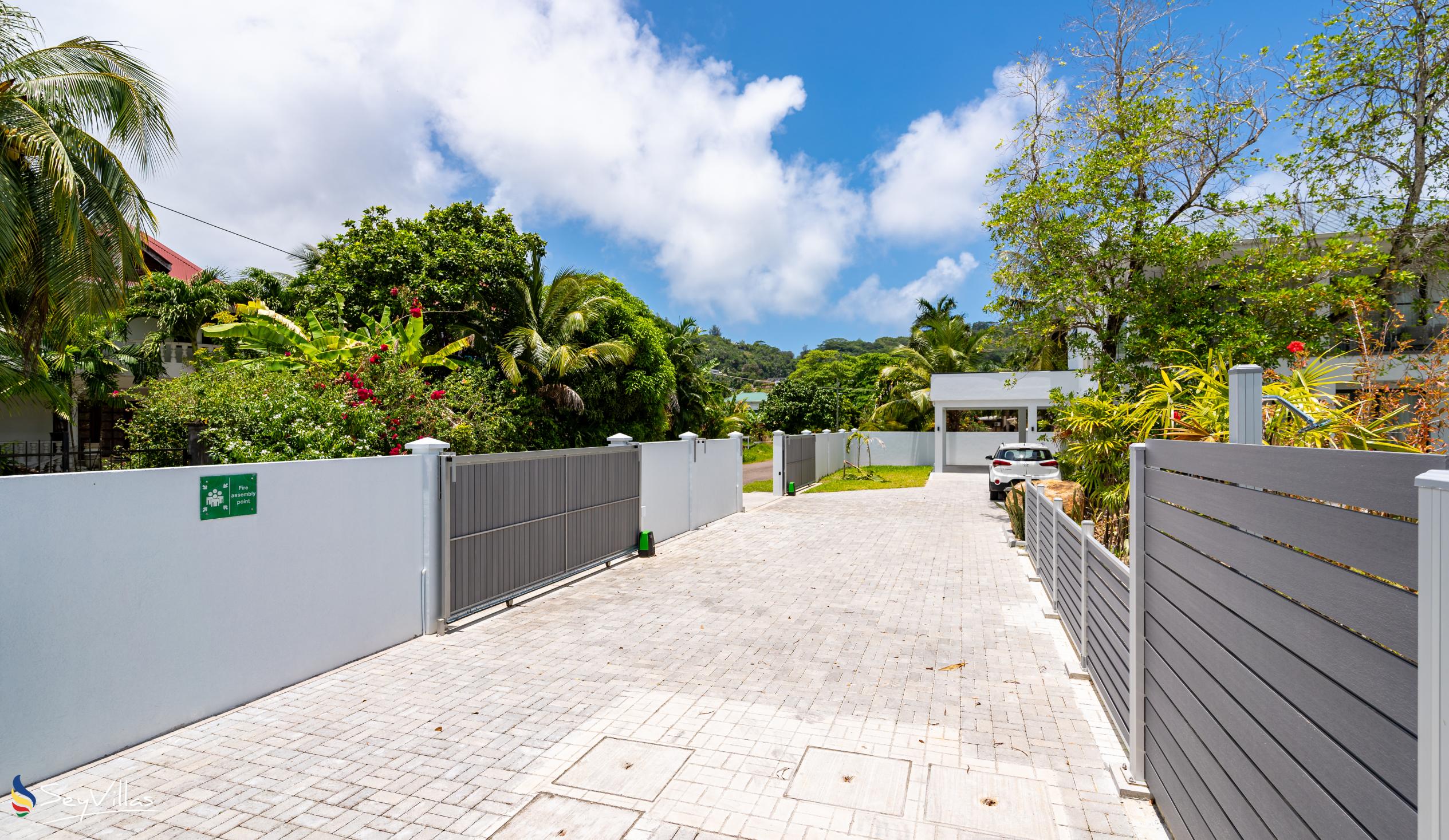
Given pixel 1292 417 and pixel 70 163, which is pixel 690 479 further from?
pixel 70 163

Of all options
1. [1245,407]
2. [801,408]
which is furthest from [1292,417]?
[801,408]

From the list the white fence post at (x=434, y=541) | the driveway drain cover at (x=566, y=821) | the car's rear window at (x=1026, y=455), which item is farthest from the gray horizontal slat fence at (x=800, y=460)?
the driveway drain cover at (x=566, y=821)

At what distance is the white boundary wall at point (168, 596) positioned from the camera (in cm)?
379

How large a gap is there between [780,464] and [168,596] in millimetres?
17524

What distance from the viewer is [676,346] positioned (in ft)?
104

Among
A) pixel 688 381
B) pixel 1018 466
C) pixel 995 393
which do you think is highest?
pixel 688 381

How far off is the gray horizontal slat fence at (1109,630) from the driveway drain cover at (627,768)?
2733 mm

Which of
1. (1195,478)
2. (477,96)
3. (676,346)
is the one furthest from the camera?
(676,346)

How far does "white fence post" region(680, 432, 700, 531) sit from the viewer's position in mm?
13273

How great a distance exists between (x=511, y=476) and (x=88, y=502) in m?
3.94

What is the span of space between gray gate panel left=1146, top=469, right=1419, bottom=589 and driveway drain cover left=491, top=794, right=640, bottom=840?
121 inches

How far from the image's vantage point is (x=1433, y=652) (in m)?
1.36

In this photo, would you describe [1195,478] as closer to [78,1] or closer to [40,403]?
[78,1]

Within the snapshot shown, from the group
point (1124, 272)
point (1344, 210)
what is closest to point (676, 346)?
point (1124, 272)
